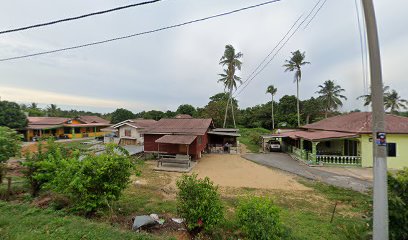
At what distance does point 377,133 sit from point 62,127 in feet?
146

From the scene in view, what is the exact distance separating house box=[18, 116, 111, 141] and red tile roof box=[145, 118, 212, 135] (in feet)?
79.2

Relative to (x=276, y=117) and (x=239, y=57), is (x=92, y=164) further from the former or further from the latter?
(x=276, y=117)

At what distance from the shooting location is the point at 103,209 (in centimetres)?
596

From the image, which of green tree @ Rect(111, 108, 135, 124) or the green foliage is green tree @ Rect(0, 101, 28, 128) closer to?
green tree @ Rect(111, 108, 135, 124)

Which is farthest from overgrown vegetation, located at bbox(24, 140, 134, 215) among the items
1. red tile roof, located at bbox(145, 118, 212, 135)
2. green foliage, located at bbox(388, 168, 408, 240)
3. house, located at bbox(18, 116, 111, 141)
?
house, located at bbox(18, 116, 111, 141)

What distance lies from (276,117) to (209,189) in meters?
43.6

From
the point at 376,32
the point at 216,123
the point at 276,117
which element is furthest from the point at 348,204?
the point at 276,117

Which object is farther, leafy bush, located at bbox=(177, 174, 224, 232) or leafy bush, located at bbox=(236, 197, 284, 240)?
leafy bush, located at bbox=(177, 174, 224, 232)

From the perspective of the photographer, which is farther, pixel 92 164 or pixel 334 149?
pixel 334 149

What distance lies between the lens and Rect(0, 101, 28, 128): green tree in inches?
1166

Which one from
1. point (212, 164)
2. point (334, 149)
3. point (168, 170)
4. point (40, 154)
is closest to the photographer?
point (40, 154)

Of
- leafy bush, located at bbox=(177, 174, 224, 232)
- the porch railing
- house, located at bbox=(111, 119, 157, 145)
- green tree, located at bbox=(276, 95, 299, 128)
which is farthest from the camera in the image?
green tree, located at bbox=(276, 95, 299, 128)

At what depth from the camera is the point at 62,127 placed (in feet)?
120

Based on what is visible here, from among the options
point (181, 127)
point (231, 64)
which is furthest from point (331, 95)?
point (181, 127)
